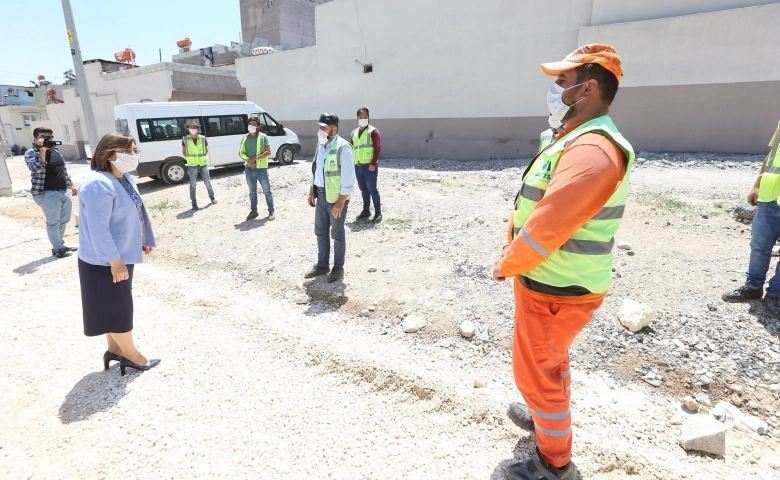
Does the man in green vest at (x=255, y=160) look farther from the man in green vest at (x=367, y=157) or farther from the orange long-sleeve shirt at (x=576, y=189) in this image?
the orange long-sleeve shirt at (x=576, y=189)

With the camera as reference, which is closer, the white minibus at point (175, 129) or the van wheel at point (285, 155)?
the white minibus at point (175, 129)

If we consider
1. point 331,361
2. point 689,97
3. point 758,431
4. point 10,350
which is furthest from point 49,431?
point 689,97

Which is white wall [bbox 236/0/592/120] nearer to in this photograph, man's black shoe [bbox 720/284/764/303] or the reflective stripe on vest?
the reflective stripe on vest

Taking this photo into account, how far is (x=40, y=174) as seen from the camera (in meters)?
5.95

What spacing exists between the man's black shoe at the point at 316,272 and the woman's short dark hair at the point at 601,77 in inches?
A: 144

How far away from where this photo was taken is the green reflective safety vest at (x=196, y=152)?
813cm

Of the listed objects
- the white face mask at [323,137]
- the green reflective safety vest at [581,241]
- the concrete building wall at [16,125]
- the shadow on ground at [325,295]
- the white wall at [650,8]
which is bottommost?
the shadow on ground at [325,295]

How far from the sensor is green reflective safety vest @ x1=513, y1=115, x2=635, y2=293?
5.39 feet

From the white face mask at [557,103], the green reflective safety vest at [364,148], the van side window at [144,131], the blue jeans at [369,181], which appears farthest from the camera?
the van side window at [144,131]

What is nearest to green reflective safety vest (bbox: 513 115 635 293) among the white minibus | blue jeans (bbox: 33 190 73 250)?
blue jeans (bbox: 33 190 73 250)

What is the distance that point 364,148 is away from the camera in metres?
6.42

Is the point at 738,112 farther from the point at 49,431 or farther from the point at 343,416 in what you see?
the point at 49,431

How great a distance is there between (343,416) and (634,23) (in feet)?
38.2

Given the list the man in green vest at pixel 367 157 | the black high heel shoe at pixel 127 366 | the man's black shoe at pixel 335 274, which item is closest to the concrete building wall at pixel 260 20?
the man in green vest at pixel 367 157
